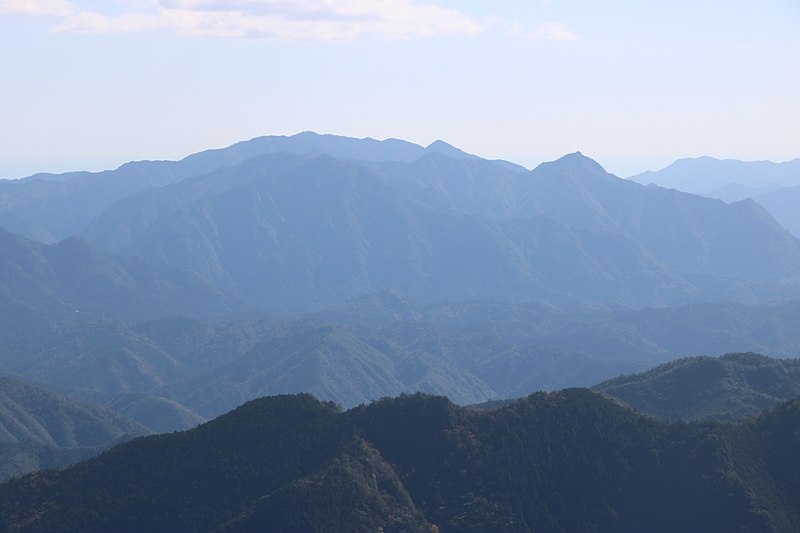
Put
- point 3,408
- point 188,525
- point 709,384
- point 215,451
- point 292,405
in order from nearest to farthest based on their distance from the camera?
point 188,525 → point 215,451 → point 292,405 → point 709,384 → point 3,408

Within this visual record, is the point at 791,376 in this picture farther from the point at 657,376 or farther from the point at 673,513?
the point at 673,513

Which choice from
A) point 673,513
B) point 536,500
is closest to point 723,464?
point 673,513

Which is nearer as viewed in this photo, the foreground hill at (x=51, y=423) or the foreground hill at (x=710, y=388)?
the foreground hill at (x=710, y=388)

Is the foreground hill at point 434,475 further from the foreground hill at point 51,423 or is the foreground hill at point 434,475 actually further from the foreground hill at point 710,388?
the foreground hill at point 51,423

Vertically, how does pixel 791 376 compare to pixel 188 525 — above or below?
above

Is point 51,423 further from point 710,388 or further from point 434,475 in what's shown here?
point 434,475

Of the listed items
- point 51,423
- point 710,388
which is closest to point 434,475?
point 710,388

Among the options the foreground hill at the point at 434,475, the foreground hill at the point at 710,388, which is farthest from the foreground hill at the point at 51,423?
the foreground hill at the point at 710,388
